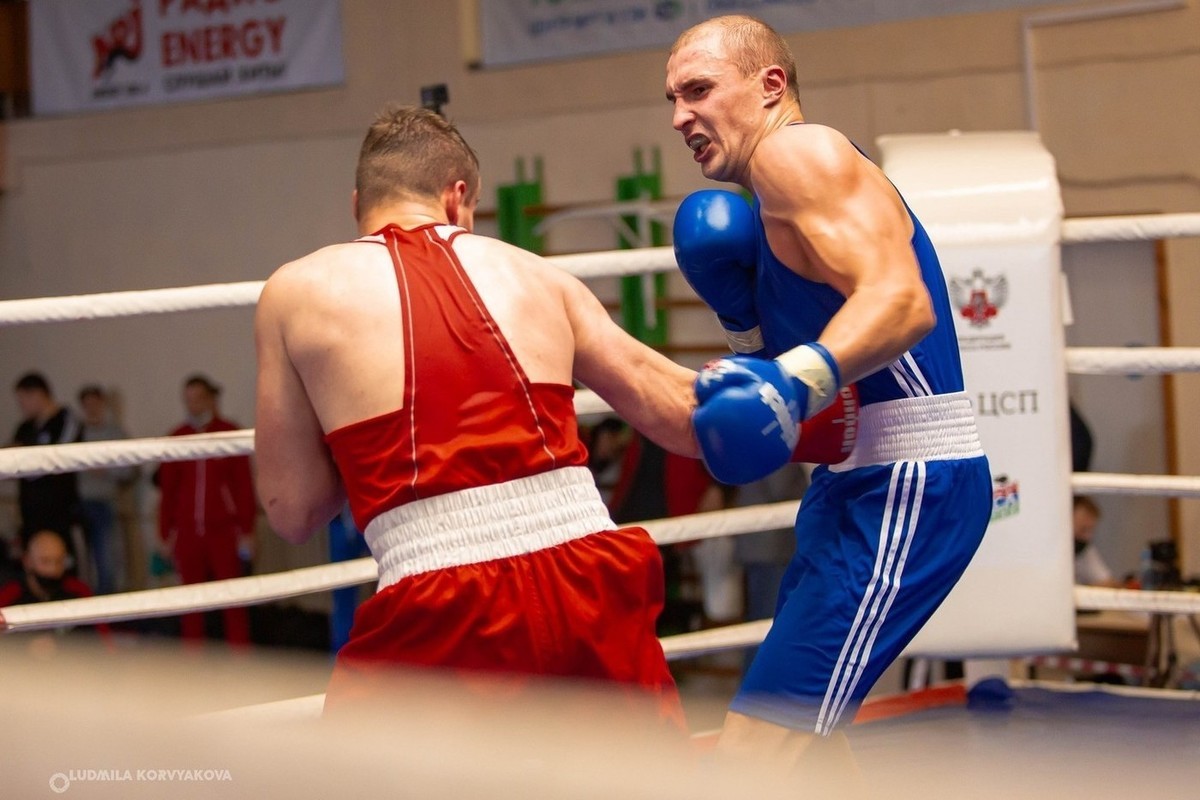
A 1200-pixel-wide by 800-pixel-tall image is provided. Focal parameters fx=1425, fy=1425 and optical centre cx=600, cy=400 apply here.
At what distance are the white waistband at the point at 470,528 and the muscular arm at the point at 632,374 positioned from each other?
0.19 m

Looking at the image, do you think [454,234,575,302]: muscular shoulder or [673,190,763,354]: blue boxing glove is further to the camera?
[673,190,763,354]: blue boxing glove

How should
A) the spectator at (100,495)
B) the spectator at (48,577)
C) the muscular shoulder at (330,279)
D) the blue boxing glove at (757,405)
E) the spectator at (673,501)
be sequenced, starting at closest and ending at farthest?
the blue boxing glove at (757,405) → the muscular shoulder at (330,279) → the spectator at (48,577) → the spectator at (673,501) → the spectator at (100,495)

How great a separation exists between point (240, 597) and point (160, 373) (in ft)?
19.1

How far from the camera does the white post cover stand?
9.94 ft

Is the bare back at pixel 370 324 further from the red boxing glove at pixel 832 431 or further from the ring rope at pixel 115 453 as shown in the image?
the ring rope at pixel 115 453

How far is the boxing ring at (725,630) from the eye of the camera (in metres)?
2.56

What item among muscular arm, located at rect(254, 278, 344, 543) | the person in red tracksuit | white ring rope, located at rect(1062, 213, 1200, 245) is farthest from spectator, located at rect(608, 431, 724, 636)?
muscular arm, located at rect(254, 278, 344, 543)

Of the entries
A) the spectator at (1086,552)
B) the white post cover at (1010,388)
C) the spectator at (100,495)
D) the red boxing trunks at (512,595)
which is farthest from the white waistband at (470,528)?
the spectator at (100,495)

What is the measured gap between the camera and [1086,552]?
16.5 ft

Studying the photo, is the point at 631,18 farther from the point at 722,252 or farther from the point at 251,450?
the point at 722,252

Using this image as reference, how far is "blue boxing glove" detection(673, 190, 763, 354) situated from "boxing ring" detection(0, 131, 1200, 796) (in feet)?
2.37

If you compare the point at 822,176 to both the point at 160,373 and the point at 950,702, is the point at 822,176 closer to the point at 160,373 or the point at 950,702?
the point at 950,702

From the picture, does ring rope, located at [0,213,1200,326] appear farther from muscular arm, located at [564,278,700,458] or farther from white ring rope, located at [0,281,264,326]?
muscular arm, located at [564,278,700,458]

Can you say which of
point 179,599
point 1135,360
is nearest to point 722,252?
point 179,599
